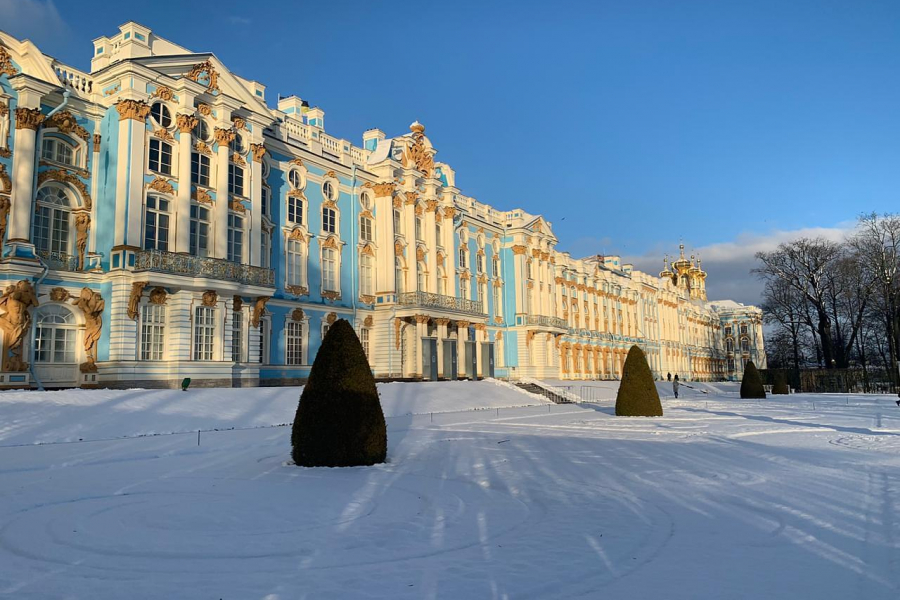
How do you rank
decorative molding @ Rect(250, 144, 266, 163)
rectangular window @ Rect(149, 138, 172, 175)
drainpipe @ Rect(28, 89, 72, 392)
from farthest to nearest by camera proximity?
decorative molding @ Rect(250, 144, 266, 163)
rectangular window @ Rect(149, 138, 172, 175)
drainpipe @ Rect(28, 89, 72, 392)

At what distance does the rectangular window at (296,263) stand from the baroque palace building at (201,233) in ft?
0.33

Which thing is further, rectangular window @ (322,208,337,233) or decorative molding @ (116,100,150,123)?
rectangular window @ (322,208,337,233)

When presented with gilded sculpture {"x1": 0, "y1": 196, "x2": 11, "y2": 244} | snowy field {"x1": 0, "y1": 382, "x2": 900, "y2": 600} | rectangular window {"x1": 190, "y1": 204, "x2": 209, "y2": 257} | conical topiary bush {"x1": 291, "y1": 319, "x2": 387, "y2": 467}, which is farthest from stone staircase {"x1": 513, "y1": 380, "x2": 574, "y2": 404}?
gilded sculpture {"x1": 0, "y1": 196, "x2": 11, "y2": 244}

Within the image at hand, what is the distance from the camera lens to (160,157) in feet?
85.3

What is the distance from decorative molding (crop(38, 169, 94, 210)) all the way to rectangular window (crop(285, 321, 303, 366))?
425 inches

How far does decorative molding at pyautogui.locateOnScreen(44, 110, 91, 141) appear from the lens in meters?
24.0

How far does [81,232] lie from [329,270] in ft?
42.7

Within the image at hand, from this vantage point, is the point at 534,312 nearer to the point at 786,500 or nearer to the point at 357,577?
the point at 786,500

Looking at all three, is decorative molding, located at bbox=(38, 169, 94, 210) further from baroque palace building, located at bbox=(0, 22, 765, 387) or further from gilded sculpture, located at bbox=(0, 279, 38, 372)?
gilded sculpture, located at bbox=(0, 279, 38, 372)

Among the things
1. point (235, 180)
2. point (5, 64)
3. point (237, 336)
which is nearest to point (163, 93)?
point (235, 180)

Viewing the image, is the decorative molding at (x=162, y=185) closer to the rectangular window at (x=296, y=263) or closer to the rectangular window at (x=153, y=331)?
the rectangular window at (x=153, y=331)

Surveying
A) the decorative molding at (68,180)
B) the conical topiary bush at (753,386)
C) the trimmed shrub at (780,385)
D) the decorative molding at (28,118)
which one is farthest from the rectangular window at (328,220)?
the trimmed shrub at (780,385)

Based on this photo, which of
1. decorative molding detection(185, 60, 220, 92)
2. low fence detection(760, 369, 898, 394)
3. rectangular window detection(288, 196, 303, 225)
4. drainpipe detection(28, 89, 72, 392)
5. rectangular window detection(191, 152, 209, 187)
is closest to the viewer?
drainpipe detection(28, 89, 72, 392)

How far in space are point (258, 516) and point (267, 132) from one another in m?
27.2
